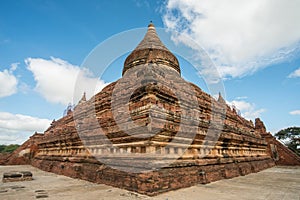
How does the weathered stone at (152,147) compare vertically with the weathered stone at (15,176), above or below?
above

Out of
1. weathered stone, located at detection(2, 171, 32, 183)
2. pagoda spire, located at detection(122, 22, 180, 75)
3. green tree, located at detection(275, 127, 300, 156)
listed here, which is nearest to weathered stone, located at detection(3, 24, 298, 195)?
weathered stone, located at detection(2, 171, 32, 183)

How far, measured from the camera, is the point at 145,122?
600 cm

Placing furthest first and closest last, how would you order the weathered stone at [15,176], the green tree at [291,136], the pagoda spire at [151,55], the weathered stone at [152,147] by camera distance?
the green tree at [291,136] < the pagoda spire at [151,55] < the weathered stone at [15,176] < the weathered stone at [152,147]

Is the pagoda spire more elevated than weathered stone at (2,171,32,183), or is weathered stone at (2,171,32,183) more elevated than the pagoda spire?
the pagoda spire

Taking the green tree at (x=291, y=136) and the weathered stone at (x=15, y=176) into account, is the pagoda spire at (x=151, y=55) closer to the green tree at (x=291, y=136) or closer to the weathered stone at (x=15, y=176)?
the weathered stone at (x=15, y=176)

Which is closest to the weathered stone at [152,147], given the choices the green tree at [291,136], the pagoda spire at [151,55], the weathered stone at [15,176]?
the weathered stone at [15,176]

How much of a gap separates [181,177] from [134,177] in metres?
1.51

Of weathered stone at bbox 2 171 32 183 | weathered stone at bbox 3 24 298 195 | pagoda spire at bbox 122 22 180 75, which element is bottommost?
weathered stone at bbox 2 171 32 183

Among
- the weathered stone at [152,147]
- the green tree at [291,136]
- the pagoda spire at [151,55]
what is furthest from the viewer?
the green tree at [291,136]

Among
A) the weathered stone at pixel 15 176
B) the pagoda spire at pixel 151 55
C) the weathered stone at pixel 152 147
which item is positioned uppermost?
the pagoda spire at pixel 151 55

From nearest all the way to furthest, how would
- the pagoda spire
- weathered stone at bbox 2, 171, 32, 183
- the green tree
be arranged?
weathered stone at bbox 2, 171, 32, 183
the pagoda spire
the green tree

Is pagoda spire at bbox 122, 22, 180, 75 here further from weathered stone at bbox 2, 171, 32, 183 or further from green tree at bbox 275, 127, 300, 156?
green tree at bbox 275, 127, 300, 156

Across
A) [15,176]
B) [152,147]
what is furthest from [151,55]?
[15,176]

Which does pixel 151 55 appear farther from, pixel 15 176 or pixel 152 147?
pixel 15 176
